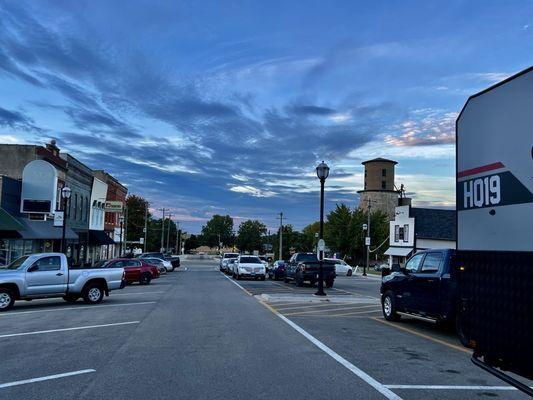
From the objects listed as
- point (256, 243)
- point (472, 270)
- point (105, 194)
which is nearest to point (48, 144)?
point (105, 194)

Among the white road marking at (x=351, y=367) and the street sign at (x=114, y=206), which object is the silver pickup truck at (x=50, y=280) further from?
the street sign at (x=114, y=206)

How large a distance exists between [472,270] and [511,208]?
856 millimetres

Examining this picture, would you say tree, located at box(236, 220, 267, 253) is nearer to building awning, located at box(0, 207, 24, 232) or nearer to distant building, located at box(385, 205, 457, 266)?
distant building, located at box(385, 205, 457, 266)

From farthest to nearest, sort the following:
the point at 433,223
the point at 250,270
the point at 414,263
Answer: the point at 433,223, the point at 250,270, the point at 414,263

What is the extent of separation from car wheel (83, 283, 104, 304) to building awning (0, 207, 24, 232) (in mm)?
11357

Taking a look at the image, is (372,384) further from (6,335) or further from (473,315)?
(6,335)

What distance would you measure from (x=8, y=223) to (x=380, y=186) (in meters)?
88.2

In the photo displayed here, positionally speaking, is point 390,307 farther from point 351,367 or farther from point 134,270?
point 134,270

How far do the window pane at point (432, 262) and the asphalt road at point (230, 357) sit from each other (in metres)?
1.51

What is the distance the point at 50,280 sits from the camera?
1731cm

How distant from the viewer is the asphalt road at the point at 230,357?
22.7 feet

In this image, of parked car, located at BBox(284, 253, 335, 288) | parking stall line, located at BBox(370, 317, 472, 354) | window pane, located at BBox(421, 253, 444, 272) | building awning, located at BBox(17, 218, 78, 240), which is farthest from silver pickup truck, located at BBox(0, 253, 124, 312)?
parked car, located at BBox(284, 253, 335, 288)

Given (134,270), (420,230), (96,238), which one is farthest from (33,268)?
(420,230)

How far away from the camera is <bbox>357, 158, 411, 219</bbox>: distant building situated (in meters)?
105
